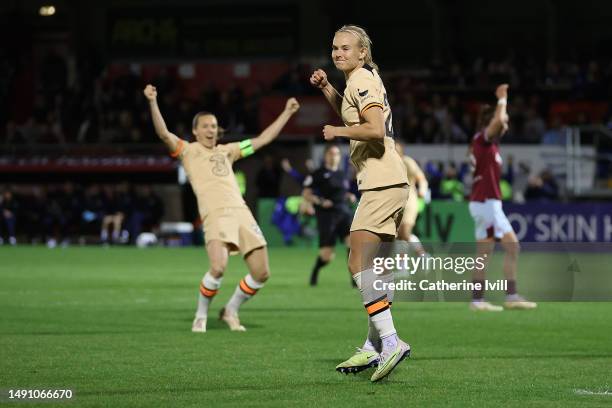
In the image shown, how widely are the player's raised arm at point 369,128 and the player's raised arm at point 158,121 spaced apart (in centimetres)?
396

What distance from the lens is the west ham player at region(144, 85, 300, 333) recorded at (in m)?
13.0

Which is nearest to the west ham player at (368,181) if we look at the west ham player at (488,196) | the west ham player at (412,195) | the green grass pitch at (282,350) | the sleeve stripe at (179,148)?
the green grass pitch at (282,350)

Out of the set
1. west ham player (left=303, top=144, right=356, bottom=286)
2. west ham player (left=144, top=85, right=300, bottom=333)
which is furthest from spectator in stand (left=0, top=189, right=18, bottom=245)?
west ham player (left=144, top=85, right=300, bottom=333)

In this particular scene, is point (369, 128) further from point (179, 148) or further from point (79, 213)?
point (79, 213)

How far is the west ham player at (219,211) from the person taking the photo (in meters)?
13.0

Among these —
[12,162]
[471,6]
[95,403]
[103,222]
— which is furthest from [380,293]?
[471,6]

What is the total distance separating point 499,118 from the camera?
15.1 m

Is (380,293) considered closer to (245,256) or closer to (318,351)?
(318,351)

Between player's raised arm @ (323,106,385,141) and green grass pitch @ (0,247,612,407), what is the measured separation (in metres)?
1.66

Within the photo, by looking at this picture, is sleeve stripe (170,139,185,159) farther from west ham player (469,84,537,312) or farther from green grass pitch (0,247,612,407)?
west ham player (469,84,537,312)

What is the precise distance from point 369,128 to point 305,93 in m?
29.8

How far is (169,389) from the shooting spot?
28.5 ft

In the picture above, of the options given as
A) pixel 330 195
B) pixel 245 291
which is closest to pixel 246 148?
pixel 245 291

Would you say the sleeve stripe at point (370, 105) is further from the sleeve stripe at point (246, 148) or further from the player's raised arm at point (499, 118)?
the player's raised arm at point (499, 118)
